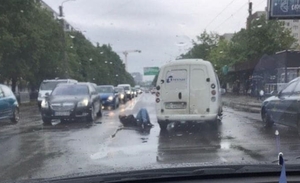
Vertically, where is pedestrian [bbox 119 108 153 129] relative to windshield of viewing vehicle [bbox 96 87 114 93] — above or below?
below

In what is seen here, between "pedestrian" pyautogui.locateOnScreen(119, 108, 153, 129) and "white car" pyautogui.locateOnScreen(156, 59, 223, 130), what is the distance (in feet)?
4.83

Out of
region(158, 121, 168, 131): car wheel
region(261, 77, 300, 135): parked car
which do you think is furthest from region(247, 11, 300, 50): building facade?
region(158, 121, 168, 131): car wheel

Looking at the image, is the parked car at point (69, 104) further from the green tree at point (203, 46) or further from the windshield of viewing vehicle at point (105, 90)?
the green tree at point (203, 46)

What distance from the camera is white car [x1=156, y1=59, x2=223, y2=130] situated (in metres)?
13.8

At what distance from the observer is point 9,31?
37500 millimetres

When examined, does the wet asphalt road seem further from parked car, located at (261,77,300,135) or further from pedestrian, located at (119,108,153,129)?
pedestrian, located at (119,108,153,129)

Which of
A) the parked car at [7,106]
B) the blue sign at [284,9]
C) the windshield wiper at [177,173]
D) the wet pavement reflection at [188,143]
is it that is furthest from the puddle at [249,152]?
the blue sign at [284,9]

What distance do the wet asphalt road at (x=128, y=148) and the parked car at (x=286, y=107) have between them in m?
0.34

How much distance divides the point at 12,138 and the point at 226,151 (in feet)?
20.4

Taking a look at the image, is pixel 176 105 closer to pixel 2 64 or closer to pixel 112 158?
pixel 112 158

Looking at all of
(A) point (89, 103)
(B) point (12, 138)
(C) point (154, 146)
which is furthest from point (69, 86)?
(C) point (154, 146)

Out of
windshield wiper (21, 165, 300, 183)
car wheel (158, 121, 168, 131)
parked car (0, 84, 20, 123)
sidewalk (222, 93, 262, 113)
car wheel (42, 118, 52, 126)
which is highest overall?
windshield wiper (21, 165, 300, 183)

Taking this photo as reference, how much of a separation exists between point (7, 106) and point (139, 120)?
561 centimetres

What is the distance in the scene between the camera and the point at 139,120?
51.6ft
